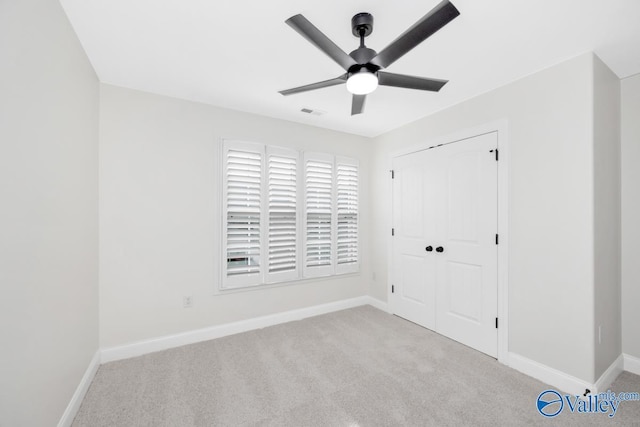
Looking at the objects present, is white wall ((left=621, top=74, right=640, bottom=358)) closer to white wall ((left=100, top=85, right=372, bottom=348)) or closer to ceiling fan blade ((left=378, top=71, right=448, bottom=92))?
ceiling fan blade ((left=378, top=71, right=448, bottom=92))

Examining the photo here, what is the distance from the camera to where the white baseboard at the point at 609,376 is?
2.04 metres

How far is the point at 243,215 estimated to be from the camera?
10.5 feet

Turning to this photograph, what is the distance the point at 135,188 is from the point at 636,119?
184 inches

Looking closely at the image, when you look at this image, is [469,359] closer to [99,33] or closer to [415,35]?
[415,35]

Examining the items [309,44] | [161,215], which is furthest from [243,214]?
[309,44]

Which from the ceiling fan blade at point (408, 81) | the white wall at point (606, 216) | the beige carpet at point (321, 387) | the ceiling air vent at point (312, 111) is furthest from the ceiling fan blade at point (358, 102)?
the beige carpet at point (321, 387)

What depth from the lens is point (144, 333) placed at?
2697 millimetres

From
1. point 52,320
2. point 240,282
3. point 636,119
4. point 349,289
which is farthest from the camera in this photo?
point 349,289

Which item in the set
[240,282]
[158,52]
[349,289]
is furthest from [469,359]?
[158,52]

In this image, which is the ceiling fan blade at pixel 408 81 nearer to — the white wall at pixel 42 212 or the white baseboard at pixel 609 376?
the white wall at pixel 42 212

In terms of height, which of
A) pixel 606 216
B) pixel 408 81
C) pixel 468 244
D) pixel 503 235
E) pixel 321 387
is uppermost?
pixel 408 81

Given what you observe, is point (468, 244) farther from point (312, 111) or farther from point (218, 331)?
point (218, 331)

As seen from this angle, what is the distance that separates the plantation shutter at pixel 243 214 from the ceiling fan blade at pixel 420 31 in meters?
2.02

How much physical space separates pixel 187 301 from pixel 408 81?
9.80 feet
